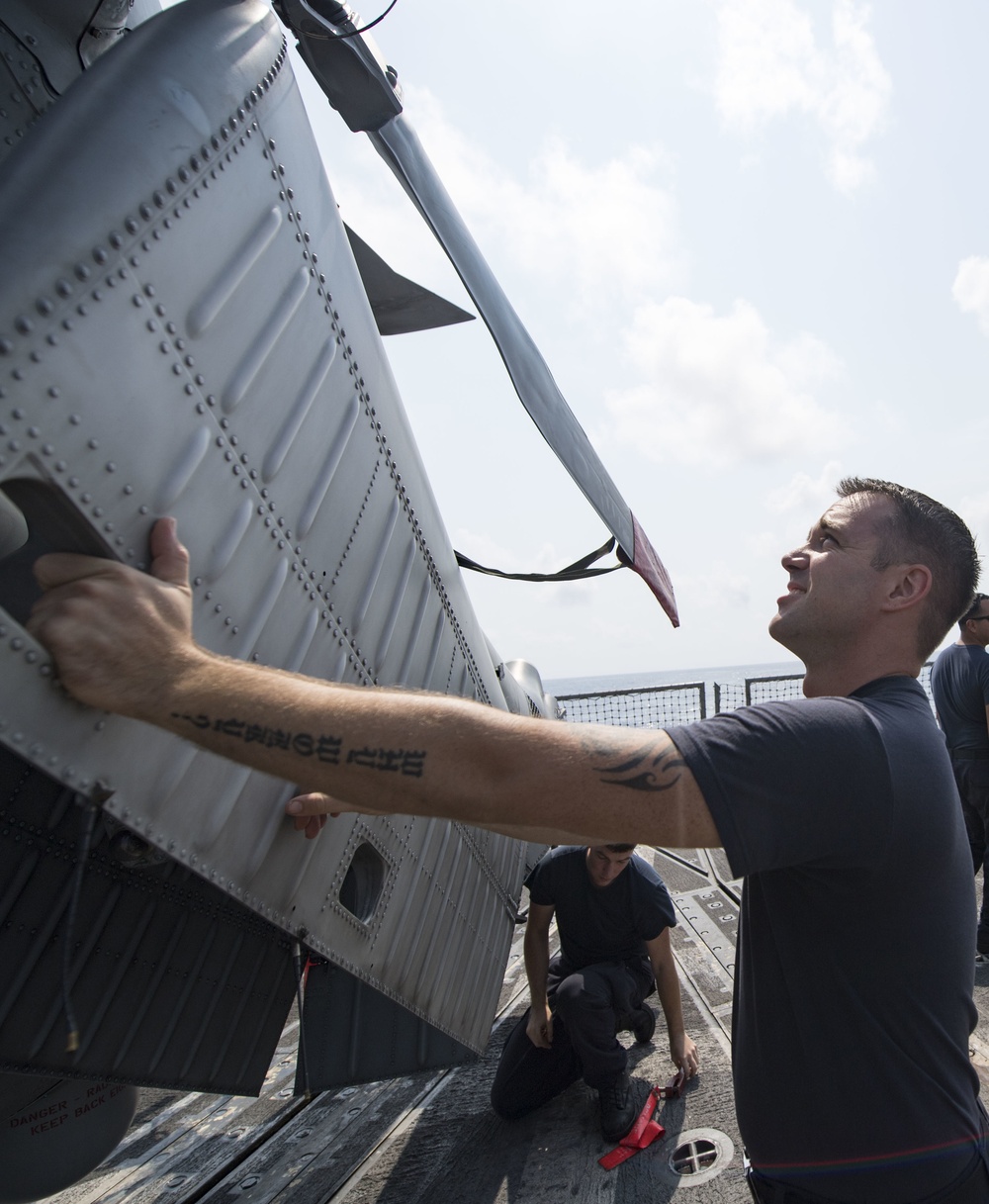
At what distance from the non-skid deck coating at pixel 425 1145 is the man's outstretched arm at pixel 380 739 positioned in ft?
8.55

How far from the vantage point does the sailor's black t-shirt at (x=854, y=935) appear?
149cm

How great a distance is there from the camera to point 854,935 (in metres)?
1.69

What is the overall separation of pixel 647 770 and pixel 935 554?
1.08 metres

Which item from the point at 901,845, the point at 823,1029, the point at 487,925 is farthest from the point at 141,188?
the point at 487,925

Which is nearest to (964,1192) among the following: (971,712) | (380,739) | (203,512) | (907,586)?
(907,586)

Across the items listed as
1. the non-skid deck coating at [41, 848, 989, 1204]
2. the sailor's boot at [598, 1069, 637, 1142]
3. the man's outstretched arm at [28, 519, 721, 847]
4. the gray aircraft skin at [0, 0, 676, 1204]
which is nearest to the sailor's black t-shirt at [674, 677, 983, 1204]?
the man's outstretched arm at [28, 519, 721, 847]

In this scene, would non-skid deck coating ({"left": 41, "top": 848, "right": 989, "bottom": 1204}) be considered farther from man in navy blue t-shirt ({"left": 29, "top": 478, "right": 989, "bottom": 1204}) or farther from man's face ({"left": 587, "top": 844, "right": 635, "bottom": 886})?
man in navy blue t-shirt ({"left": 29, "top": 478, "right": 989, "bottom": 1204})

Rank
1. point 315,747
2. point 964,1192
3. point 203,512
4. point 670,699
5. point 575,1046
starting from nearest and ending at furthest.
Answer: point 315,747
point 964,1192
point 203,512
point 575,1046
point 670,699

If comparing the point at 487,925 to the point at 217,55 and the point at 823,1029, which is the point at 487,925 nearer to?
Answer: the point at 823,1029

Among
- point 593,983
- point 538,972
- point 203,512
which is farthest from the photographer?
point 538,972

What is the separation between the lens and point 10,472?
1501 millimetres

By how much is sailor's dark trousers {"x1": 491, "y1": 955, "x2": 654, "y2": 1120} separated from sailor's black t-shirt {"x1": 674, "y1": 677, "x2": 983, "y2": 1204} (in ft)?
7.36

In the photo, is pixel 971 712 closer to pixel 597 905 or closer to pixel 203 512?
pixel 597 905

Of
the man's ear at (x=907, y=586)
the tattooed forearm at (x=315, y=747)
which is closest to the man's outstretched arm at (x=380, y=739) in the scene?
the tattooed forearm at (x=315, y=747)
